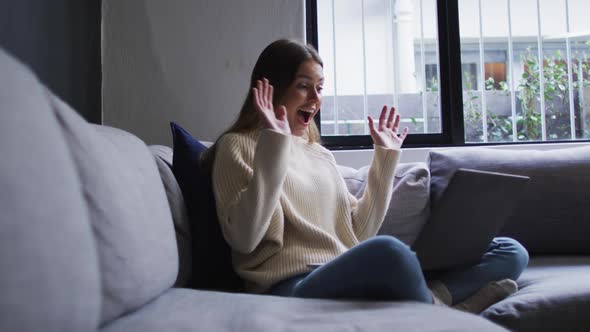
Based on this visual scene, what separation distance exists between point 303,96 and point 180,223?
53 centimetres

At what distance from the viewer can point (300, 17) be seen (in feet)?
8.11

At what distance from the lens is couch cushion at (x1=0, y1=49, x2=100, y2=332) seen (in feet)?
1.58

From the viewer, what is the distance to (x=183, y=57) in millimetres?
2430

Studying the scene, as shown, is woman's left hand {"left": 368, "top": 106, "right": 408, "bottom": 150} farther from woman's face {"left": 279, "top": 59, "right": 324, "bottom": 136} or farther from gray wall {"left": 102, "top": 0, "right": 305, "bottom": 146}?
gray wall {"left": 102, "top": 0, "right": 305, "bottom": 146}

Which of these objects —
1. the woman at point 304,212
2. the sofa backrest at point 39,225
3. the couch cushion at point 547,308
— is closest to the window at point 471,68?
the woman at point 304,212

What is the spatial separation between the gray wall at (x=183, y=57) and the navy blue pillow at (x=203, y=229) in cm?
95

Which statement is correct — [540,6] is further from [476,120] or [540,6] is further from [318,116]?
[318,116]

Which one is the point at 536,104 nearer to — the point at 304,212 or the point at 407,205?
the point at 407,205

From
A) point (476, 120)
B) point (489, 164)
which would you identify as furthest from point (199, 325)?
point (476, 120)

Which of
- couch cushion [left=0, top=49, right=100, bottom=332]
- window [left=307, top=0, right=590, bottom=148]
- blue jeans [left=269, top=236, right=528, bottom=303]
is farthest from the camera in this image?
window [left=307, top=0, right=590, bottom=148]

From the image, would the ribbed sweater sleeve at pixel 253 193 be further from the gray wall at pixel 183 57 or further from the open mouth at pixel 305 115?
the gray wall at pixel 183 57

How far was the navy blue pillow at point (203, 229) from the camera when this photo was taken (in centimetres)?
141

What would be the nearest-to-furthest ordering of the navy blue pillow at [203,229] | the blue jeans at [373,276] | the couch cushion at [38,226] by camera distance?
the couch cushion at [38,226]
the blue jeans at [373,276]
the navy blue pillow at [203,229]

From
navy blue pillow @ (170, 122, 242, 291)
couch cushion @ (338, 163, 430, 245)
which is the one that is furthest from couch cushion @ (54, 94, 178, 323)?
couch cushion @ (338, 163, 430, 245)
